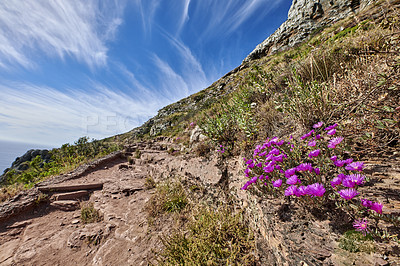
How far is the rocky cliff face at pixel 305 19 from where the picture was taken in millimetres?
28380

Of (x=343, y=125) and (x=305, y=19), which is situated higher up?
(x=305, y=19)

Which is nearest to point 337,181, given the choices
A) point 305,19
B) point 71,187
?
point 71,187

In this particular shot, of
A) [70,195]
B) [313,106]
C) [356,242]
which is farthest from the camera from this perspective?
[70,195]

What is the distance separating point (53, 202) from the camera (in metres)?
4.62

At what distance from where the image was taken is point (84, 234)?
3215mm

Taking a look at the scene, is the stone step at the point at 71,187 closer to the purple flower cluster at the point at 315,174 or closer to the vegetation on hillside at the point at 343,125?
Answer: the vegetation on hillside at the point at 343,125

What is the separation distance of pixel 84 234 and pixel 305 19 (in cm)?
5135

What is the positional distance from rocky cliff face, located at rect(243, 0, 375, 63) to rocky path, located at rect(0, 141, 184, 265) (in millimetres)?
37499

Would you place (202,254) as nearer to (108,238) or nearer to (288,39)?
(108,238)

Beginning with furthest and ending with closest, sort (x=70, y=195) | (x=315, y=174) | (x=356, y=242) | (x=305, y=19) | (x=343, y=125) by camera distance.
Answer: (x=305, y=19)
(x=70, y=195)
(x=343, y=125)
(x=315, y=174)
(x=356, y=242)

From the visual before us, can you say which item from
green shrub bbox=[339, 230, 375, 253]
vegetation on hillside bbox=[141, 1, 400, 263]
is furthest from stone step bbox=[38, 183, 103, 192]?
green shrub bbox=[339, 230, 375, 253]

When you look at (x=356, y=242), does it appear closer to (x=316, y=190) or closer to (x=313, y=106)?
(x=316, y=190)

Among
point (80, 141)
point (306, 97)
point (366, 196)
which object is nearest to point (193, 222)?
point (366, 196)

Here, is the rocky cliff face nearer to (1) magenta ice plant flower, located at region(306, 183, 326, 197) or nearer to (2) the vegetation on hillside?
(2) the vegetation on hillside
